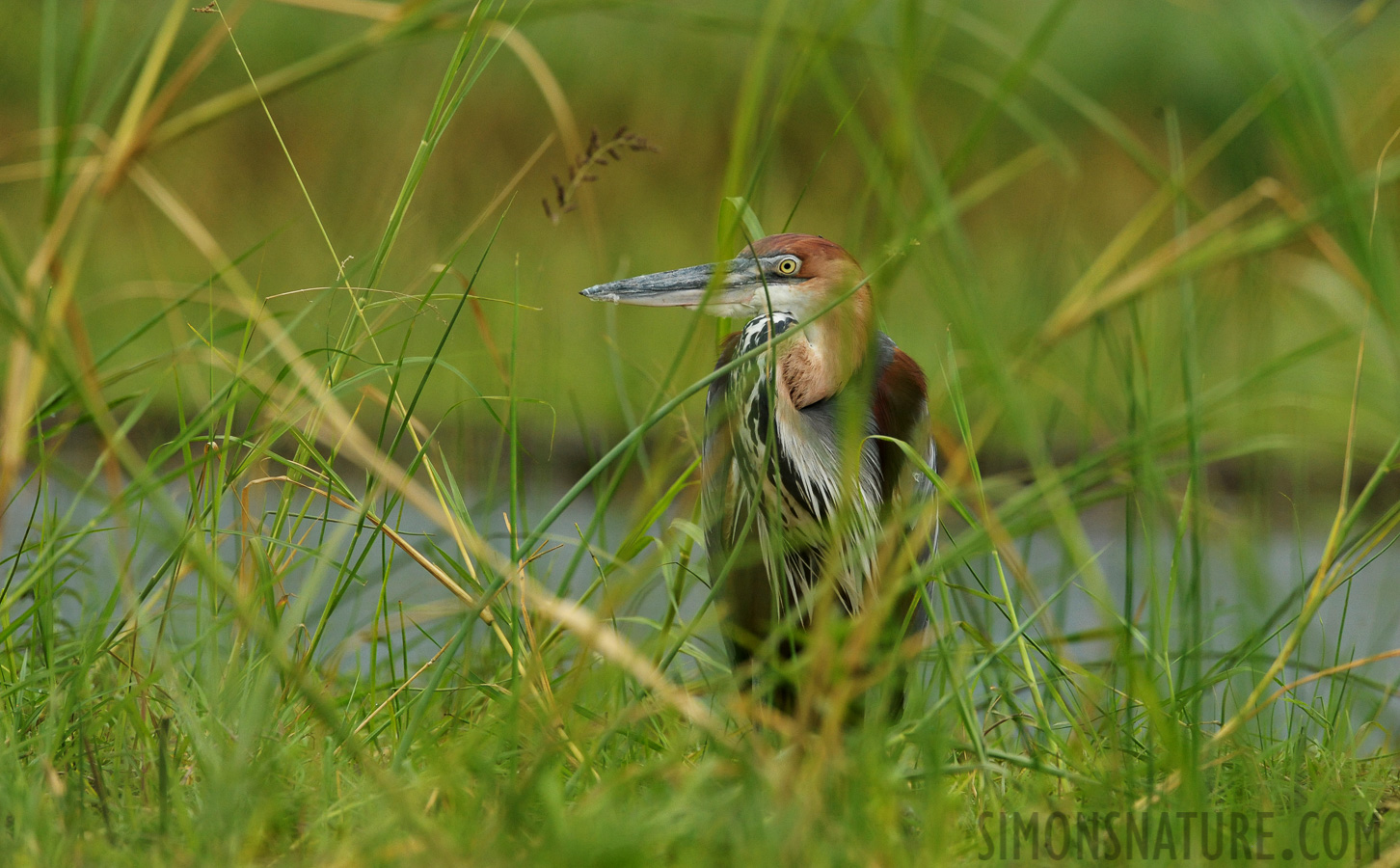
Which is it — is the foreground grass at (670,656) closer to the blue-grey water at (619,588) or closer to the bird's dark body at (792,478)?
the blue-grey water at (619,588)

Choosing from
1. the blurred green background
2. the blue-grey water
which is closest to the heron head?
the blue-grey water

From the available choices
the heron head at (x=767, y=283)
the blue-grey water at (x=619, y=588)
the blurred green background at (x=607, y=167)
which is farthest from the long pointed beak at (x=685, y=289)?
the blurred green background at (x=607, y=167)

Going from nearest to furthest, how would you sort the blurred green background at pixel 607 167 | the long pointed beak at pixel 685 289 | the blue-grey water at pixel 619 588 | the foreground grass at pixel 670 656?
the foreground grass at pixel 670 656, the blue-grey water at pixel 619 588, the long pointed beak at pixel 685 289, the blurred green background at pixel 607 167

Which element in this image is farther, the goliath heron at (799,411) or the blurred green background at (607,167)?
the blurred green background at (607,167)

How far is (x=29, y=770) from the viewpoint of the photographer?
649 mm

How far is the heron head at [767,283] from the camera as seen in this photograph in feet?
3.61

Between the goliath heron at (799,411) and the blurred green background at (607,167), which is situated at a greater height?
the blurred green background at (607,167)

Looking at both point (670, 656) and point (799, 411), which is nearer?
point (670, 656)

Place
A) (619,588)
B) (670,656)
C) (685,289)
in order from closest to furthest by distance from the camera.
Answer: (619,588)
(670,656)
(685,289)

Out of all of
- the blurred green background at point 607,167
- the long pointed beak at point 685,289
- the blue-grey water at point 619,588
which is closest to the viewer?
the blue-grey water at point 619,588

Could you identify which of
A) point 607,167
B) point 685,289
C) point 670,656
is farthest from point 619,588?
point 607,167

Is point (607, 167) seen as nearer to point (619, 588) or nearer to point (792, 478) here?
point (792, 478)

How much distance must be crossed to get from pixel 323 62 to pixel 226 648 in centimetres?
51

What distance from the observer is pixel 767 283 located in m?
1.12
